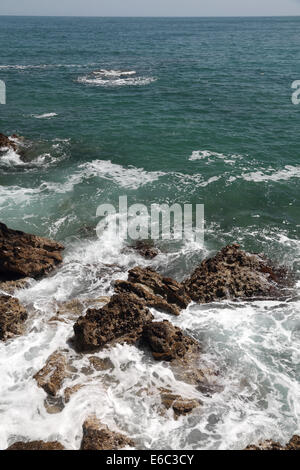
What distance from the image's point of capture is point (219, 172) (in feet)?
103

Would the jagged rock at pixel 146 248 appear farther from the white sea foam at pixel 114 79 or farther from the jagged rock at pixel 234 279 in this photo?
the white sea foam at pixel 114 79

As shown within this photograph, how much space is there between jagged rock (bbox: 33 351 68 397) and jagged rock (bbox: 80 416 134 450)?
87.2 inches

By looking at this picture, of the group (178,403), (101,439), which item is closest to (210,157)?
(178,403)

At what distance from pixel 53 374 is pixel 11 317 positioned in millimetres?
3808

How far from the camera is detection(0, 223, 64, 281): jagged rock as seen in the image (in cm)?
1942

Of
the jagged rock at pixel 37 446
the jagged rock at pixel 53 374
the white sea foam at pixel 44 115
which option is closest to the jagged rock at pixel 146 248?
the jagged rock at pixel 53 374

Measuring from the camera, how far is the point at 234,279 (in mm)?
19188

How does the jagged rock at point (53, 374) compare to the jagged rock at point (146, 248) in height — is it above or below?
below

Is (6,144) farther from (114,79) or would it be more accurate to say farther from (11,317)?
(114,79)

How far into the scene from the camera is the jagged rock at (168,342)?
1530 centimetres

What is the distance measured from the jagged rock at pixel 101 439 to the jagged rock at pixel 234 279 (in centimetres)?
821

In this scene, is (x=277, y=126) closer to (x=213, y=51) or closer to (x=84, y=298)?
(x=84, y=298)
